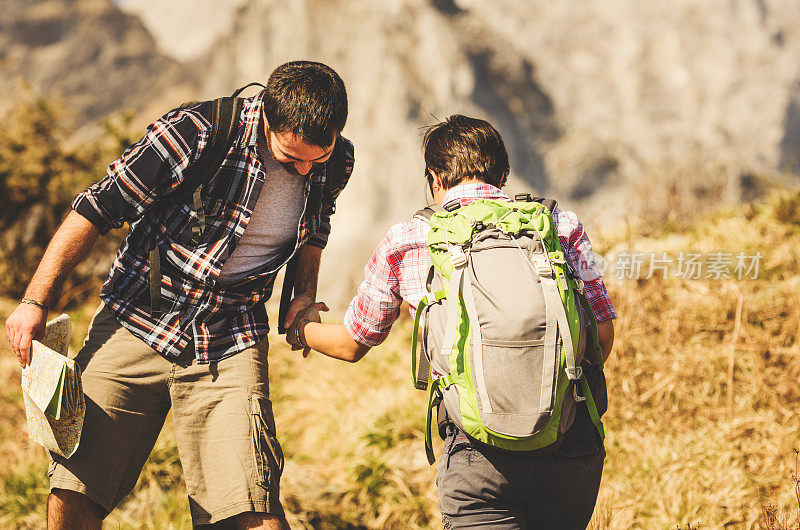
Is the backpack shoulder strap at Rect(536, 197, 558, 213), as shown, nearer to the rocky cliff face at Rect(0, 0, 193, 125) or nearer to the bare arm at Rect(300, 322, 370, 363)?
the bare arm at Rect(300, 322, 370, 363)

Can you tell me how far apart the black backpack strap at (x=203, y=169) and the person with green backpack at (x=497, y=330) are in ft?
2.42

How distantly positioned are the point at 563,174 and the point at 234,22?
71.5 ft

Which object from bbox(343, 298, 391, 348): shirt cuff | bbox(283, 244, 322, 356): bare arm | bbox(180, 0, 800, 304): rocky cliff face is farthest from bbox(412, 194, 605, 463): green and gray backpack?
bbox(180, 0, 800, 304): rocky cliff face

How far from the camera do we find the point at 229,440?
92.3 inches

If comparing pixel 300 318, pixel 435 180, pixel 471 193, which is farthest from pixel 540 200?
pixel 300 318

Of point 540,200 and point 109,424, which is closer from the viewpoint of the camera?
point 540,200

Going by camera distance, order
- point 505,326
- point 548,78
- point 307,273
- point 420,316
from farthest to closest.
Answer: point 548,78, point 307,273, point 420,316, point 505,326

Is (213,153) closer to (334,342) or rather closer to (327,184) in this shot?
(327,184)

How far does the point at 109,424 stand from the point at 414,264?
133cm

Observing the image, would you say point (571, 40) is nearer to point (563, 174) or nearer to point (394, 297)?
point (563, 174)

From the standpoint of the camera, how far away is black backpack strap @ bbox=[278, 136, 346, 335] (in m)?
2.71

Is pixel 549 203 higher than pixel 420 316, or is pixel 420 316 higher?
pixel 549 203

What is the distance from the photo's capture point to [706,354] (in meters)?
4.80

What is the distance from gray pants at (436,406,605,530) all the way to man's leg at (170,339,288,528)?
2.35 ft
